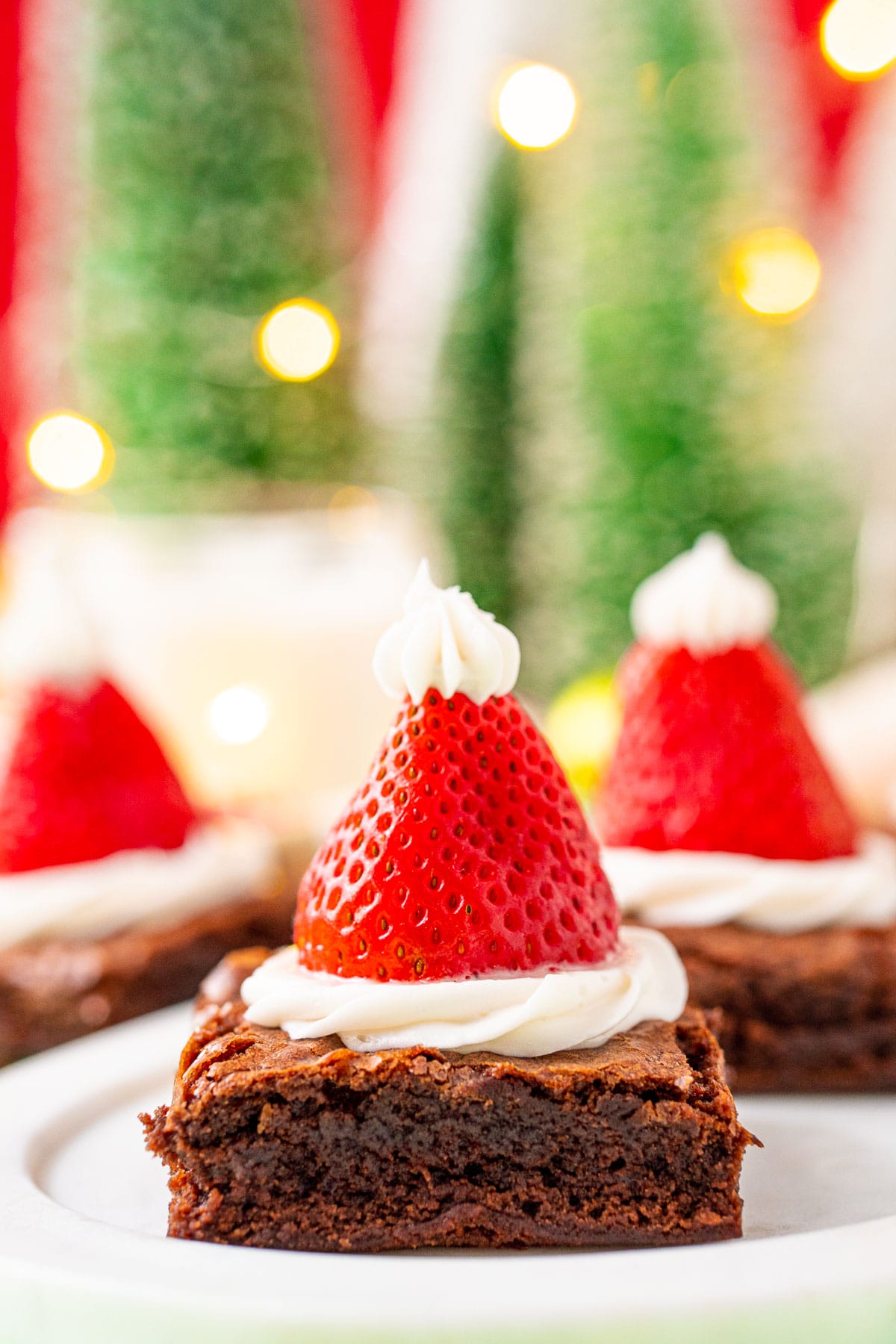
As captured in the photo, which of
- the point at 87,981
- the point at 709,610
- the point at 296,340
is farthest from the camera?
the point at 296,340

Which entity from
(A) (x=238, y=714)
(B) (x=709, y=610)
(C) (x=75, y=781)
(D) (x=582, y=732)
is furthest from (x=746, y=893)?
(A) (x=238, y=714)

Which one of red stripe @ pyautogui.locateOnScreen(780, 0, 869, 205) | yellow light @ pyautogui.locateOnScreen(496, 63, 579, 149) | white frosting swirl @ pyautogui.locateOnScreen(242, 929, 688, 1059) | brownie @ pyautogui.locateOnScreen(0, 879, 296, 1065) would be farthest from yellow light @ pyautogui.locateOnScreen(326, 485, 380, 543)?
white frosting swirl @ pyautogui.locateOnScreen(242, 929, 688, 1059)

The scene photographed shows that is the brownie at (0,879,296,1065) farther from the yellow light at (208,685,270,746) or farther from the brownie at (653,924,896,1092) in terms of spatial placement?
the yellow light at (208,685,270,746)

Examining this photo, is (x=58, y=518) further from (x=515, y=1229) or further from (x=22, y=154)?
(x=515, y=1229)

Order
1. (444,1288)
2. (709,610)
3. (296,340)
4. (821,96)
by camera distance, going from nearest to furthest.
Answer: (444,1288) < (709,610) < (296,340) < (821,96)

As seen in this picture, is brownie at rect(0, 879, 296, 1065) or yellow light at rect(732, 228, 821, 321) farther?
yellow light at rect(732, 228, 821, 321)

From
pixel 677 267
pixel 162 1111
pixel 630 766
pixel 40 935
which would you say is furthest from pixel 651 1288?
pixel 677 267

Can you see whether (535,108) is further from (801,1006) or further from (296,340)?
(801,1006)

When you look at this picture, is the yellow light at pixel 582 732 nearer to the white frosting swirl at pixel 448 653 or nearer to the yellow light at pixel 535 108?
the yellow light at pixel 535 108
